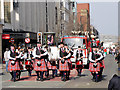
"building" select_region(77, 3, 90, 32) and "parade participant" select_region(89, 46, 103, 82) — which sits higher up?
"building" select_region(77, 3, 90, 32)

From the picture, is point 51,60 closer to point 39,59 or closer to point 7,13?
point 39,59

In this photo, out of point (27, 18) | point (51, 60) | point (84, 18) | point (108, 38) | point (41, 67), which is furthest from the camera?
point (108, 38)

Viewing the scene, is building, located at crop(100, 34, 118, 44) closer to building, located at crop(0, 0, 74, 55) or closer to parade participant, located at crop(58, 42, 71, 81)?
building, located at crop(0, 0, 74, 55)

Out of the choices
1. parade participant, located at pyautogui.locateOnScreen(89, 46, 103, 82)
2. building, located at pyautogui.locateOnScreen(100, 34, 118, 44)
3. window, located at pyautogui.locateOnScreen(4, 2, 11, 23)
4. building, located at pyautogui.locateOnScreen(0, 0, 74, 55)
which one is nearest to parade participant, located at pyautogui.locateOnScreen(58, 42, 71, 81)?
parade participant, located at pyautogui.locateOnScreen(89, 46, 103, 82)

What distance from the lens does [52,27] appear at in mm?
58625

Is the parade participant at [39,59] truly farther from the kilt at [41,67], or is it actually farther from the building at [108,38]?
the building at [108,38]

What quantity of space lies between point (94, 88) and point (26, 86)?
280 cm

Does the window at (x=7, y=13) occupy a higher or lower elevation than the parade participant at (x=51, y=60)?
higher

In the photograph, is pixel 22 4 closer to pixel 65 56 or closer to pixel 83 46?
pixel 83 46

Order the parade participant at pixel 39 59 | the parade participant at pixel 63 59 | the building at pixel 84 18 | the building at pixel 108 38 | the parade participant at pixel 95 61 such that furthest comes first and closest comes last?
the building at pixel 108 38
the building at pixel 84 18
the parade participant at pixel 63 59
the parade participant at pixel 39 59
the parade participant at pixel 95 61

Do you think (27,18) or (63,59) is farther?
(27,18)

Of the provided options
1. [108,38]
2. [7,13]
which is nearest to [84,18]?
[108,38]

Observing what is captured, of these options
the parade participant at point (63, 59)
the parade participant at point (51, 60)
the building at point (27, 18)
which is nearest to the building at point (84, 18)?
the building at point (27, 18)

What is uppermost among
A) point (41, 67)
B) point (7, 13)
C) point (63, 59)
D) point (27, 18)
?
point (7, 13)
